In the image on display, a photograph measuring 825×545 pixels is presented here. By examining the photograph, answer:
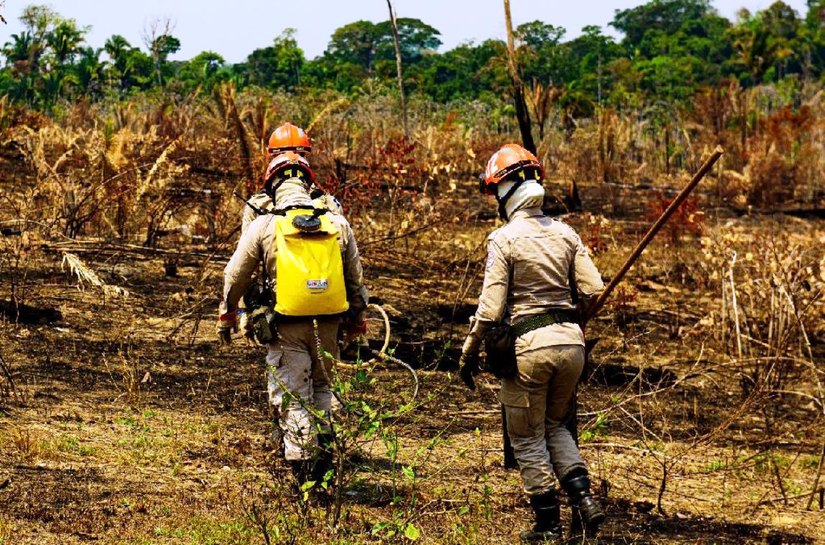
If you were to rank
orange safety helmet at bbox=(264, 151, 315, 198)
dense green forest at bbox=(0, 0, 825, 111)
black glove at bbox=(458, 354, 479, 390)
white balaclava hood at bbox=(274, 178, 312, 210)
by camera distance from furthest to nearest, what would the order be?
1. dense green forest at bbox=(0, 0, 825, 111)
2. orange safety helmet at bbox=(264, 151, 315, 198)
3. white balaclava hood at bbox=(274, 178, 312, 210)
4. black glove at bbox=(458, 354, 479, 390)

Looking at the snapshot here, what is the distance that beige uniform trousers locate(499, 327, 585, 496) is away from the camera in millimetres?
5266

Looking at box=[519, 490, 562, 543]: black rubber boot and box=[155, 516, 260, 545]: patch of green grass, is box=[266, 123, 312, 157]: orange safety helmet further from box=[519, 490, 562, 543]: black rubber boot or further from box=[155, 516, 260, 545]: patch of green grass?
box=[519, 490, 562, 543]: black rubber boot

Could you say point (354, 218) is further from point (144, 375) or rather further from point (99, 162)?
point (144, 375)

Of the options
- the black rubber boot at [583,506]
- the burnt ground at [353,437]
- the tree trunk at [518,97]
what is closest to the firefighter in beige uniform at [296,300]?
the burnt ground at [353,437]

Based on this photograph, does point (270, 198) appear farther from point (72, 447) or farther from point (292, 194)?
point (72, 447)

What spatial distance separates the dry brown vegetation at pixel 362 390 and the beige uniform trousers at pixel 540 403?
338 mm

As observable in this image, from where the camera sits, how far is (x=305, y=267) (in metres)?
5.59

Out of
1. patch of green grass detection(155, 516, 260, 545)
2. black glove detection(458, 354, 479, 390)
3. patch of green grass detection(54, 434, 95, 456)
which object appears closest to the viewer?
patch of green grass detection(155, 516, 260, 545)

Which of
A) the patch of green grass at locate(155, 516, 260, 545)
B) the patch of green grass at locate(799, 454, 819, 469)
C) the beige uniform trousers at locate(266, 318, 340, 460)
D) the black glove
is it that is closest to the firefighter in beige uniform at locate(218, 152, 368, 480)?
the beige uniform trousers at locate(266, 318, 340, 460)

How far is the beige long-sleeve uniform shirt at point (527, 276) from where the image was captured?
530cm

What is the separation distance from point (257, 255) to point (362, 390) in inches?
37.1

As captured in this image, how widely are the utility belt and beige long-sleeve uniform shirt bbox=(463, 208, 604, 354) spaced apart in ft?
0.09

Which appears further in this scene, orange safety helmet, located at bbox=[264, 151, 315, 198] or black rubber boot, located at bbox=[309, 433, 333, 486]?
orange safety helmet, located at bbox=[264, 151, 315, 198]

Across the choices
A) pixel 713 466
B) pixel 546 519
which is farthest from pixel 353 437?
pixel 713 466
